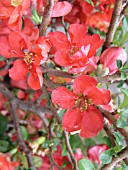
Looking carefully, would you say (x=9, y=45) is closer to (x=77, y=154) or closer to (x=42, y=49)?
(x=42, y=49)

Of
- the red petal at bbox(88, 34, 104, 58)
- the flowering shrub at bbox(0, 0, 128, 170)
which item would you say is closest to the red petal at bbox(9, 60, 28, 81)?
the flowering shrub at bbox(0, 0, 128, 170)

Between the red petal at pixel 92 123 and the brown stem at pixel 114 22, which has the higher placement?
the brown stem at pixel 114 22

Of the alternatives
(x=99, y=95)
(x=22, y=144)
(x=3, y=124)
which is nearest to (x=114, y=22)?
(x=99, y=95)

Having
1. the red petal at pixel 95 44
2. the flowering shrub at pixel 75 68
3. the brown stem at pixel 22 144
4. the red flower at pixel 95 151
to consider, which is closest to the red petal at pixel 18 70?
the flowering shrub at pixel 75 68

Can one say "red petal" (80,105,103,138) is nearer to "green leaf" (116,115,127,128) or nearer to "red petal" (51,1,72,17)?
"green leaf" (116,115,127,128)

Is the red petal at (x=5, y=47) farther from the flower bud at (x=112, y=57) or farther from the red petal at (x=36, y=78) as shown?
the flower bud at (x=112, y=57)

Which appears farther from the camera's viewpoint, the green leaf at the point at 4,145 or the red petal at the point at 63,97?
the green leaf at the point at 4,145
